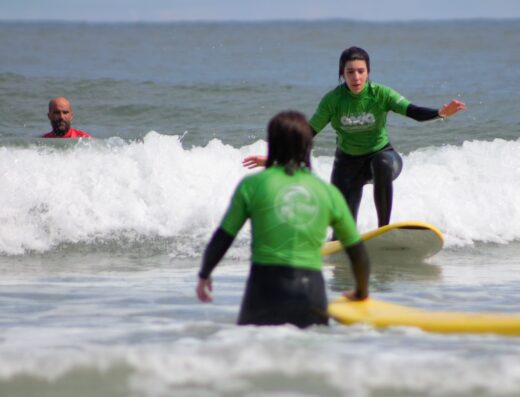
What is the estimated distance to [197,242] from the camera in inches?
409

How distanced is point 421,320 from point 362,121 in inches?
121

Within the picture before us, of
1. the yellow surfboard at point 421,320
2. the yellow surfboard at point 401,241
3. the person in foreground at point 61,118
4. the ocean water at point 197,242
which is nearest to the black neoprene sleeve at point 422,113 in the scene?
the yellow surfboard at point 401,241

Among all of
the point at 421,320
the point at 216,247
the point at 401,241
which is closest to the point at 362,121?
the point at 401,241

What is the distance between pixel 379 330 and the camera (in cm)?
584

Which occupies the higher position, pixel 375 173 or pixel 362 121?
pixel 362 121

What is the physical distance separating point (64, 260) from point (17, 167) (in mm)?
2733

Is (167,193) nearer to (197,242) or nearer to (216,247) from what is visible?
(197,242)

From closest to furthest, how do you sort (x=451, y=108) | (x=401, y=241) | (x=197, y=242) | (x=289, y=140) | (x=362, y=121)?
(x=289, y=140) < (x=451, y=108) < (x=362, y=121) < (x=401, y=241) < (x=197, y=242)

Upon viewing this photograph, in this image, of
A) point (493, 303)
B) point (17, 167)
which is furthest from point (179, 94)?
point (493, 303)

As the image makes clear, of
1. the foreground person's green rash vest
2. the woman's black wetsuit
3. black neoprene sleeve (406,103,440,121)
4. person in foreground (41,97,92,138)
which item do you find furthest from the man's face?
the foreground person's green rash vest

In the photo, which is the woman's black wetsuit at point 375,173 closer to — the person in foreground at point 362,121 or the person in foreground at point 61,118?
the person in foreground at point 362,121

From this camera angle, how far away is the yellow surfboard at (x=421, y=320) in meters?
5.76

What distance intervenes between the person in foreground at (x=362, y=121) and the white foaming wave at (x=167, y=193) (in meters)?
1.45

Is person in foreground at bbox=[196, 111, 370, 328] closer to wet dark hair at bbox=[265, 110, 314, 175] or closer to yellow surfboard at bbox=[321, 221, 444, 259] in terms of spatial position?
wet dark hair at bbox=[265, 110, 314, 175]
